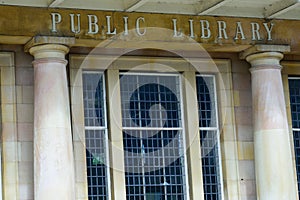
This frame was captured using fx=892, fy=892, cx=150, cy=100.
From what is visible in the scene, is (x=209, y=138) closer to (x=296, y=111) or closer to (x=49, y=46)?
(x=296, y=111)

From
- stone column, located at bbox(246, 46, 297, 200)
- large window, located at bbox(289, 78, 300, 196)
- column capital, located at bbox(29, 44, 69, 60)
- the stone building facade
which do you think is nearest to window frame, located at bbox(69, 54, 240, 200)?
the stone building facade

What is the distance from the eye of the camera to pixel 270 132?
19.7m

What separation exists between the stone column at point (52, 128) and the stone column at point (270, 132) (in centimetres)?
443

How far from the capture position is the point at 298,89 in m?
21.7

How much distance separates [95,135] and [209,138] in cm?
274

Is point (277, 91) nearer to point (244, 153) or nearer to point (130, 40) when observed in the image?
point (244, 153)

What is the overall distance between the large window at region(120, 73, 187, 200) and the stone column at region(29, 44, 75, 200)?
2.14m

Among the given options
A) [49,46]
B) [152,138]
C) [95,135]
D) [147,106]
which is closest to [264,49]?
[147,106]

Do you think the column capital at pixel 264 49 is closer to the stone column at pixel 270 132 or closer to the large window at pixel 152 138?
the stone column at pixel 270 132

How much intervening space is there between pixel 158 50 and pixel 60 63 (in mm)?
2952

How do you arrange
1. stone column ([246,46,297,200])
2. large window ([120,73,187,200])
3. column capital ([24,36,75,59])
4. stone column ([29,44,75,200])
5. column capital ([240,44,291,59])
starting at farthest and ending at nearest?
column capital ([240,44,291,59])
large window ([120,73,187,200])
stone column ([246,46,297,200])
column capital ([24,36,75,59])
stone column ([29,44,75,200])

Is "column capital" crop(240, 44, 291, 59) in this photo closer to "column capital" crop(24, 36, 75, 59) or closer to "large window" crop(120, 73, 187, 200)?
"large window" crop(120, 73, 187, 200)

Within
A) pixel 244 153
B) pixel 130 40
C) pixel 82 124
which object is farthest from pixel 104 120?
pixel 244 153

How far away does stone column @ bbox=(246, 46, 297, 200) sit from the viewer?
64.0 feet
